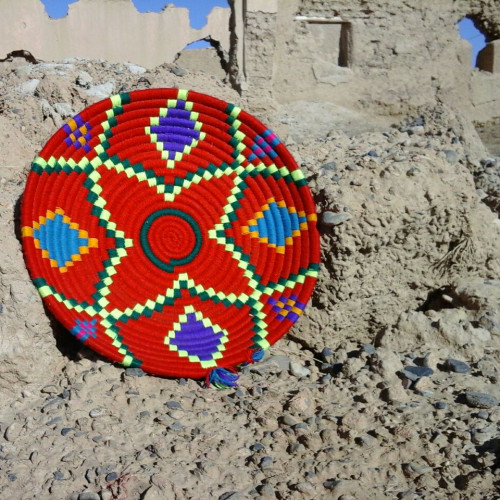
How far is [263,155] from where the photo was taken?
221 centimetres

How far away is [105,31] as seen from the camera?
6.56 meters

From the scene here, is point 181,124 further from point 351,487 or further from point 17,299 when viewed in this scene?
point 351,487

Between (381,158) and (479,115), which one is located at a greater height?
(381,158)

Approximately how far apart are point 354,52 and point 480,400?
8.82 feet

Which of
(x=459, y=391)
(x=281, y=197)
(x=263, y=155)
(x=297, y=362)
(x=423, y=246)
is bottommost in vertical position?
(x=297, y=362)

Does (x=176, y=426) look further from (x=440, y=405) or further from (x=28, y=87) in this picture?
(x=28, y=87)

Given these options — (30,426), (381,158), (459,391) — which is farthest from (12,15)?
(459,391)

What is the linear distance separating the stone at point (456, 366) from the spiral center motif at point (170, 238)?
3.29ft

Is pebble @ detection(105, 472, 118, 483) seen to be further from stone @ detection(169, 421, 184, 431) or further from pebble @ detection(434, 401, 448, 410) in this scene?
pebble @ detection(434, 401, 448, 410)

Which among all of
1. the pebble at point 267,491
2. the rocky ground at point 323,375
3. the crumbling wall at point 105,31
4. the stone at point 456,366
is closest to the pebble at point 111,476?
the rocky ground at point 323,375

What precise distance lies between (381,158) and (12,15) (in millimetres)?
5126

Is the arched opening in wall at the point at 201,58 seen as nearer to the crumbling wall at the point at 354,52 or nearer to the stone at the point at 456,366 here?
the crumbling wall at the point at 354,52

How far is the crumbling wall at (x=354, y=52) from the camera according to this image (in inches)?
143

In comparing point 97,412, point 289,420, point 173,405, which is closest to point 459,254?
point 289,420
